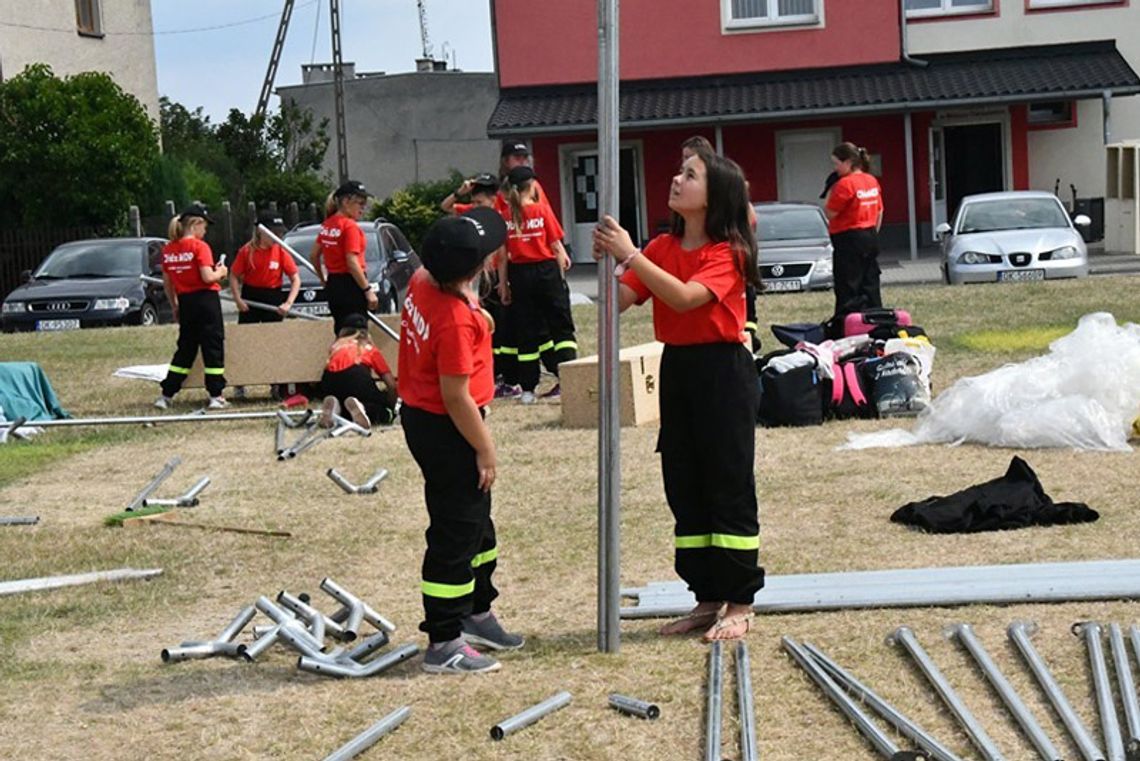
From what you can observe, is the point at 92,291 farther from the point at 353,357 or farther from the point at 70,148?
the point at 353,357

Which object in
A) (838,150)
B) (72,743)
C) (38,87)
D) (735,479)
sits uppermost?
(38,87)

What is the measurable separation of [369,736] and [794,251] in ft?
69.7

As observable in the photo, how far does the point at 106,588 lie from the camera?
8602 mm

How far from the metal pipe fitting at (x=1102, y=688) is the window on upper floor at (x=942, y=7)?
1345 inches

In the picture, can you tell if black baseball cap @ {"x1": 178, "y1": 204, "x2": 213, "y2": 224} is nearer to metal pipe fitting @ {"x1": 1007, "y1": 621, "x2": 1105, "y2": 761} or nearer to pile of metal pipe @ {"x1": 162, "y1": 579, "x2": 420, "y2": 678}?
pile of metal pipe @ {"x1": 162, "y1": 579, "x2": 420, "y2": 678}

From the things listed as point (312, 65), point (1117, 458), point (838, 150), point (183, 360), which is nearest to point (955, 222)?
point (838, 150)

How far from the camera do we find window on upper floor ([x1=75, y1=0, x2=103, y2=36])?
4362 centimetres

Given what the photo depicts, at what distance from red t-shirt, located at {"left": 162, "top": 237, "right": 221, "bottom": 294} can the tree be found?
2004 centimetres

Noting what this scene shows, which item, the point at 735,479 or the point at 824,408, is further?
the point at 824,408

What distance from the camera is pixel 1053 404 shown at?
11.3 meters

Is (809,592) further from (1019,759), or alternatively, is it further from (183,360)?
(183,360)

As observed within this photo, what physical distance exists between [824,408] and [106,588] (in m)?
6.03

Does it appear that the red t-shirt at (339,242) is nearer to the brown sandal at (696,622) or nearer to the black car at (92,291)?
the brown sandal at (696,622)

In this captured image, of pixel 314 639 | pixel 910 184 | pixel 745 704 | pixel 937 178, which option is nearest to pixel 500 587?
pixel 314 639
